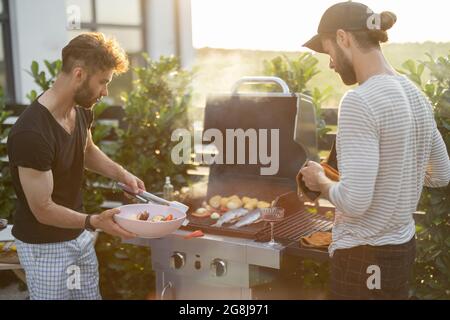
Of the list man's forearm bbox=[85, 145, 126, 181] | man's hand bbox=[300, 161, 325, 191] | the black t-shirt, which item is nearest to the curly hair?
the black t-shirt

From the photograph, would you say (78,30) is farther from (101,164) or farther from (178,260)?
(178,260)

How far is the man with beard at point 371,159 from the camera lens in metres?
2.03

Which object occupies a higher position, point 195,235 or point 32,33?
point 32,33

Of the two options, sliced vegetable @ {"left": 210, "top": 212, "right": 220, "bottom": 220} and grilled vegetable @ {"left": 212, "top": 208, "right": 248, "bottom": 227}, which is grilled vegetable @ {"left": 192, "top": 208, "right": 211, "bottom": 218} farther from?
grilled vegetable @ {"left": 212, "top": 208, "right": 248, "bottom": 227}

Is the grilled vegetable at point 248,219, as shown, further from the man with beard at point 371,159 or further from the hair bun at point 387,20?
the hair bun at point 387,20

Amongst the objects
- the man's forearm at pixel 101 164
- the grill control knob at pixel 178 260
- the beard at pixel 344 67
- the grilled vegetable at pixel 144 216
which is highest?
the beard at pixel 344 67

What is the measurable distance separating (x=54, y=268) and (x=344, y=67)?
5.13 feet

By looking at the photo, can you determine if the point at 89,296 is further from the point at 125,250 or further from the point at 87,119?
the point at 125,250

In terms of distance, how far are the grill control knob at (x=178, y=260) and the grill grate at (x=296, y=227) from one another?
1.47ft


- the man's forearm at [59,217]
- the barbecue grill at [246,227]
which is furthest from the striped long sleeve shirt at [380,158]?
the man's forearm at [59,217]

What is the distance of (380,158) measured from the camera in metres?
2.10

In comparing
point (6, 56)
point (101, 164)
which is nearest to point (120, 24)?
point (6, 56)
